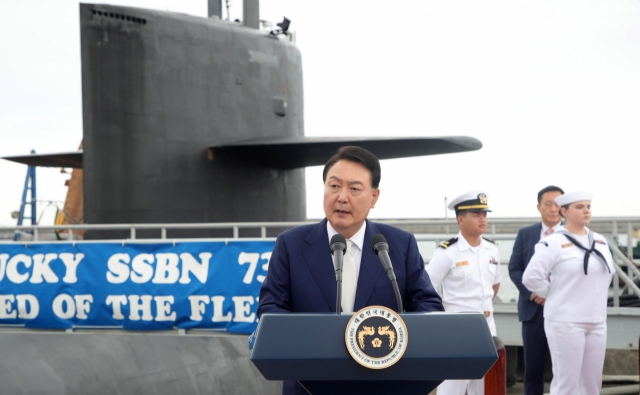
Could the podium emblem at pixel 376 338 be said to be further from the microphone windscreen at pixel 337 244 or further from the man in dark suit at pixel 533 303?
the man in dark suit at pixel 533 303

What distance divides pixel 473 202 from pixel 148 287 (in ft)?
11.9

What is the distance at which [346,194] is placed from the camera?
7.39ft

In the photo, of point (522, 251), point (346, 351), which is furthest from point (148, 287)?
point (346, 351)

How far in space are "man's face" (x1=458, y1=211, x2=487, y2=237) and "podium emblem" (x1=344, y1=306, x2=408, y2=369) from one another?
3.40 metres

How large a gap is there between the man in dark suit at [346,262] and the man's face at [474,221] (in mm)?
2694

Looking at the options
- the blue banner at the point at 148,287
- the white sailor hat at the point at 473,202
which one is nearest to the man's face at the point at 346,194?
the white sailor hat at the point at 473,202

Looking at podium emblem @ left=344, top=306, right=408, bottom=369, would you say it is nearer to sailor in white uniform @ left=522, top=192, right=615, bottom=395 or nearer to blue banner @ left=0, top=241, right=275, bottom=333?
sailor in white uniform @ left=522, top=192, right=615, bottom=395

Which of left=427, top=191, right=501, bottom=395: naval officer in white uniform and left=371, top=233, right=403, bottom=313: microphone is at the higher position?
left=371, top=233, right=403, bottom=313: microphone

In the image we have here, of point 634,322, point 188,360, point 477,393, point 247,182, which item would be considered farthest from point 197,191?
point 634,322

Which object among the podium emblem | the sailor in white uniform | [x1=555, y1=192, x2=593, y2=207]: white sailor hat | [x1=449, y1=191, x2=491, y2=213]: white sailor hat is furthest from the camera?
[x1=449, y1=191, x2=491, y2=213]: white sailor hat

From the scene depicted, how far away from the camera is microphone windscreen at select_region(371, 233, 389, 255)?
6.98ft

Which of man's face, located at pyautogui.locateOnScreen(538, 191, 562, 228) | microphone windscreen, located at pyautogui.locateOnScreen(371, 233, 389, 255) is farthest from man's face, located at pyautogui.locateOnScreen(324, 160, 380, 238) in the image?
man's face, located at pyautogui.locateOnScreen(538, 191, 562, 228)

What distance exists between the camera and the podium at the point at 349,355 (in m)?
1.71

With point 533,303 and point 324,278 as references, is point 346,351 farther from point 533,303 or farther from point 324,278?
point 533,303
